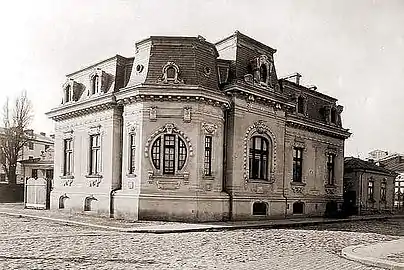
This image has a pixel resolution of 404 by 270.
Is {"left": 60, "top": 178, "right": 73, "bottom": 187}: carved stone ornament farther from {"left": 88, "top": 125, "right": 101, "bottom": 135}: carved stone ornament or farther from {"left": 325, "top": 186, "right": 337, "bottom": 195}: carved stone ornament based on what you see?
{"left": 325, "top": 186, "right": 337, "bottom": 195}: carved stone ornament

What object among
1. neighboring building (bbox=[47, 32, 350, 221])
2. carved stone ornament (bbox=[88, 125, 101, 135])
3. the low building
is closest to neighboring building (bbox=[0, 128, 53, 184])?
the low building

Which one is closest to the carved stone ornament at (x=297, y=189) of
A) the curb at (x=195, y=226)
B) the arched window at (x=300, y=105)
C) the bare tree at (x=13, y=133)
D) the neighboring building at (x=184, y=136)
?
the neighboring building at (x=184, y=136)

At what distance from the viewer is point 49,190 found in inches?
911

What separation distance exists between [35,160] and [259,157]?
952 inches

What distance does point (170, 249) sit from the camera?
9.94 meters

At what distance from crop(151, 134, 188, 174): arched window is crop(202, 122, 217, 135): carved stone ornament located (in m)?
0.94

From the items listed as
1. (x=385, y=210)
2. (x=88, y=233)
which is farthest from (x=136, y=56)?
(x=385, y=210)

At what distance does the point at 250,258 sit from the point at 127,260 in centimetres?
227

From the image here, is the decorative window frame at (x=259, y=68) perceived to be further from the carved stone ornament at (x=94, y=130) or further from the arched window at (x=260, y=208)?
the carved stone ornament at (x=94, y=130)

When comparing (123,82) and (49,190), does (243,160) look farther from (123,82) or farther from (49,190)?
(49,190)

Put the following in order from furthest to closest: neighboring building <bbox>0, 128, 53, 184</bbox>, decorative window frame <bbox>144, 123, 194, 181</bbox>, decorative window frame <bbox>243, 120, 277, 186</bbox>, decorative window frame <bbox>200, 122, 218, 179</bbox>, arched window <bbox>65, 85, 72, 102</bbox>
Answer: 1. neighboring building <bbox>0, 128, 53, 184</bbox>
2. arched window <bbox>65, 85, 72, 102</bbox>
3. decorative window frame <bbox>243, 120, 277, 186</bbox>
4. decorative window frame <bbox>200, 122, 218, 179</bbox>
5. decorative window frame <bbox>144, 123, 194, 181</bbox>

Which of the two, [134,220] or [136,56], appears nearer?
[134,220]

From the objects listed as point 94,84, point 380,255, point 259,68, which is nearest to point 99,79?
point 94,84

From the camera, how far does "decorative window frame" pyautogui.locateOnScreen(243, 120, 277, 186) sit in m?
19.0
